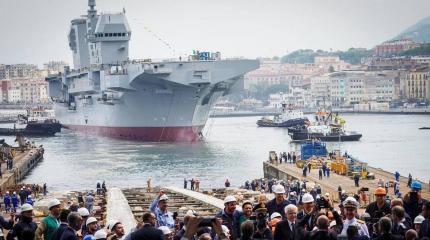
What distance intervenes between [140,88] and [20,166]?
19.0 meters

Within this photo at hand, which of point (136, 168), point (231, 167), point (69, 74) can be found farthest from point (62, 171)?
point (69, 74)

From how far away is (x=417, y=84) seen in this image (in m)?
195

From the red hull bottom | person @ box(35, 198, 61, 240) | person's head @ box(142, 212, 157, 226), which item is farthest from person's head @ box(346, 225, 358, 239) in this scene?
the red hull bottom

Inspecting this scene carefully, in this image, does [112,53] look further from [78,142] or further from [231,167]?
[231,167]

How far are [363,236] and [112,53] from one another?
75623 millimetres

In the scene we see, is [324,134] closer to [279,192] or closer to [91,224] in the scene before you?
[279,192]


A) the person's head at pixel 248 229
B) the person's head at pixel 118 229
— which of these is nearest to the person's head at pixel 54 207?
the person's head at pixel 118 229

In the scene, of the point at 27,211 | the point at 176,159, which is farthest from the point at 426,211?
the point at 176,159

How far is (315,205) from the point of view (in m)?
12.5

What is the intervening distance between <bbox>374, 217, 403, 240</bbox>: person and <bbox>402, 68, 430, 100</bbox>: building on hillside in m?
184

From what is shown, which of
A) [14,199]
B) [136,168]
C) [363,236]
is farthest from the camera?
[136,168]

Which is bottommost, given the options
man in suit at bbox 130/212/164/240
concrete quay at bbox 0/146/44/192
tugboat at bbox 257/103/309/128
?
tugboat at bbox 257/103/309/128

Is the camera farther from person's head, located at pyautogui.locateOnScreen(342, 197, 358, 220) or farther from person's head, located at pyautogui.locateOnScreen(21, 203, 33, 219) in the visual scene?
person's head, located at pyautogui.locateOnScreen(21, 203, 33, 219)

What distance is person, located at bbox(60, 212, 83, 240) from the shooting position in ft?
35.9
